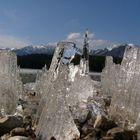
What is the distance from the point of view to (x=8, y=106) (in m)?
12.9

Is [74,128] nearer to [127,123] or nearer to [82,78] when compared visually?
[127,123]

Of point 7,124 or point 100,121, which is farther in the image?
point 100,121

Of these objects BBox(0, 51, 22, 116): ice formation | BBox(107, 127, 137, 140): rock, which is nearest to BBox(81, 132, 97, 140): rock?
BBox(107, 127, 137, 140): rock

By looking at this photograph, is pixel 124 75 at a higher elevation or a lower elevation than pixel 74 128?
higher

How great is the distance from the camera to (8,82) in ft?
43.3

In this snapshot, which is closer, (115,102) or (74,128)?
(74,128)

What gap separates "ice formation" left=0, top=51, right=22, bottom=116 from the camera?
1291 cm

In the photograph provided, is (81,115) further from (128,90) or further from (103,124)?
(128,90)

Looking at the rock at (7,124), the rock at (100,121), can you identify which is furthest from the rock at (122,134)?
the rock at (7,124)

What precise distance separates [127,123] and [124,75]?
1810 mm

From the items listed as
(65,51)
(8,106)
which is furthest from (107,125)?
(65,51)

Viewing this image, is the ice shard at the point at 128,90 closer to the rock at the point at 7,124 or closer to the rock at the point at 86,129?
the rock at the point at 86,129

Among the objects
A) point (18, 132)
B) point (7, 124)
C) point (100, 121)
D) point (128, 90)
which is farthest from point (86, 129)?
point (128, 90)

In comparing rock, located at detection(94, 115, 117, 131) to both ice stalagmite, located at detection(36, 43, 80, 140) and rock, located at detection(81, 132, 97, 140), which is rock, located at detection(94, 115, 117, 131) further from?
ice stalagmite, located at detection(36, 43, 80, 140)
